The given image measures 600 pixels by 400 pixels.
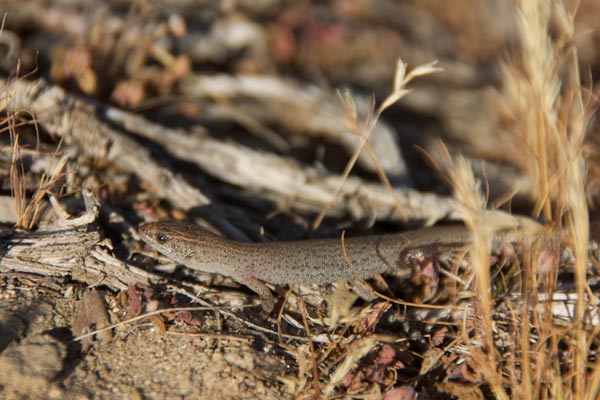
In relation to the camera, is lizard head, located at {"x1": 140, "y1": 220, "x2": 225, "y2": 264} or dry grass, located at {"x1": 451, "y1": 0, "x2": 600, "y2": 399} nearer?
dry grass, located at {"x1": 451, "y1": 0, "x2": 600, "y2": 399}

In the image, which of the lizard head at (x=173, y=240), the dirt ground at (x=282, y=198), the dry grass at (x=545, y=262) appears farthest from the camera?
the lizard head at (x=173, y=240)

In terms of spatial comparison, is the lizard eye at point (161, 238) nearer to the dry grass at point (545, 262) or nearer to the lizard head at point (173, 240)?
the lizard head at point (173, 240)

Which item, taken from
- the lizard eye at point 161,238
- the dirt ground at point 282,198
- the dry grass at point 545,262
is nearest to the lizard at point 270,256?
the lizard eye at point 161,238

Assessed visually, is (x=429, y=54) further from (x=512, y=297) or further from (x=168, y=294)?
(x=168, y=294)

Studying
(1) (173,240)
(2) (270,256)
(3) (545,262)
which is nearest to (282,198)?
(2) (270,256)

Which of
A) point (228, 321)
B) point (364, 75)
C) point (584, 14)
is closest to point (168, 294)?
point (228, 321)

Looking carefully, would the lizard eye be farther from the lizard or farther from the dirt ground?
the dirt ground

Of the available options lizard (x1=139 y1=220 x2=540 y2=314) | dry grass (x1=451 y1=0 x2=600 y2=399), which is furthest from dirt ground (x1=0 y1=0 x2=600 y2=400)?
lizard (x1=139 y1=220 x2=540 y2=314)

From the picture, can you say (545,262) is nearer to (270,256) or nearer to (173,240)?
(270,256)
